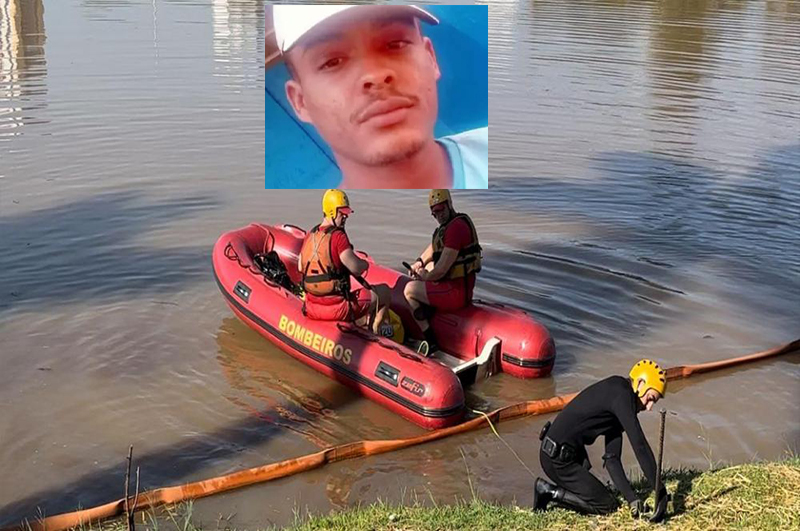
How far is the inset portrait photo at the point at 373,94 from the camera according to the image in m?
5.88

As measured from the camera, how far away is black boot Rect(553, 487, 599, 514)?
17.9ft

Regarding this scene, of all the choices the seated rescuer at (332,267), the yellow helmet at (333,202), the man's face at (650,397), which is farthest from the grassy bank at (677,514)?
the yellow helmet at (333,202)

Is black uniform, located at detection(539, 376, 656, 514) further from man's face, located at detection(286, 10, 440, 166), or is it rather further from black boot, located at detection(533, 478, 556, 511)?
man's face, located at detection(286, 10, 440, 166)

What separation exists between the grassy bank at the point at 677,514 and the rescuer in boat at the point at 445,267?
9.70 feet

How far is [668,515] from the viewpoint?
5273 mm

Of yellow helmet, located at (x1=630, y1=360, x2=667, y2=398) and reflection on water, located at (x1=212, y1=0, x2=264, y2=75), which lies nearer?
yellow helmet, located at (x1=630, y1=360, x2=667, y2=398)

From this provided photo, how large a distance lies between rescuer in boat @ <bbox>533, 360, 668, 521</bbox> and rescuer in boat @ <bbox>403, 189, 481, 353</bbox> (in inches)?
109

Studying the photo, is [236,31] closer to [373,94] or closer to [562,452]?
[373,94]

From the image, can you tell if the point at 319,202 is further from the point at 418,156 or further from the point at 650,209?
the point at 418,156

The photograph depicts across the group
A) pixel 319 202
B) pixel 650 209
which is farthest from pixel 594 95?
pixel 319 202

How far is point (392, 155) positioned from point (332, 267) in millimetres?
2019

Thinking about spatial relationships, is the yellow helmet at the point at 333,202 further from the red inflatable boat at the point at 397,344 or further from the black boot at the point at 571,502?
the black boot at the point at 571,502

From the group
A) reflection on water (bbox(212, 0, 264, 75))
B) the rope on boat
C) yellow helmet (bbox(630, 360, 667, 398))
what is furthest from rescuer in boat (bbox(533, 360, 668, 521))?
reflection on water (bbox(212, 0, 264, 75))

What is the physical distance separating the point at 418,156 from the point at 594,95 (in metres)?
15.2
